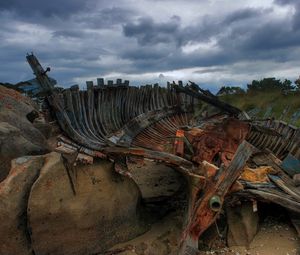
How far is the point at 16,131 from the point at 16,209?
211cm

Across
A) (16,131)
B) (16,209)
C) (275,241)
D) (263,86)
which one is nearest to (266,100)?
(263,86)

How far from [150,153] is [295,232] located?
2799 mm

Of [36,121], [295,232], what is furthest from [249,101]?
[295,232]

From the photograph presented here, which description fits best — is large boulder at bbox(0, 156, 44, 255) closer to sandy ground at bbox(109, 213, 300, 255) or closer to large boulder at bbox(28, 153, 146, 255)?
large boulder at bbox(28, 153, 146, 255)

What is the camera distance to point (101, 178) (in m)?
7.35

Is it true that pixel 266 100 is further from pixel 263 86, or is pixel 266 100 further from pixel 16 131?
pixel 16 131

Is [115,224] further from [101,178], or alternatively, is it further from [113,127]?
[113,127]

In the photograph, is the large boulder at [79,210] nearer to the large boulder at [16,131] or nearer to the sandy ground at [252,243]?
the sandy ground at [252,243]

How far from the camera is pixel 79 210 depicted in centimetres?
704

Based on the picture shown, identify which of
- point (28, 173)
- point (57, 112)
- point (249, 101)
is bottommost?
point (249, 101)

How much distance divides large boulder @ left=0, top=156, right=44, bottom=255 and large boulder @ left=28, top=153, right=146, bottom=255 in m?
0.18

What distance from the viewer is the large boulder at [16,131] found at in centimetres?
803

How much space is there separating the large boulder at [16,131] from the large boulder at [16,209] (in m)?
0.94

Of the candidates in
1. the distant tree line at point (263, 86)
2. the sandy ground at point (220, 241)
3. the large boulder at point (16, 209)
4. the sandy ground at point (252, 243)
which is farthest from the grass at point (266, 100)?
the large boulder at point (16, 209)
